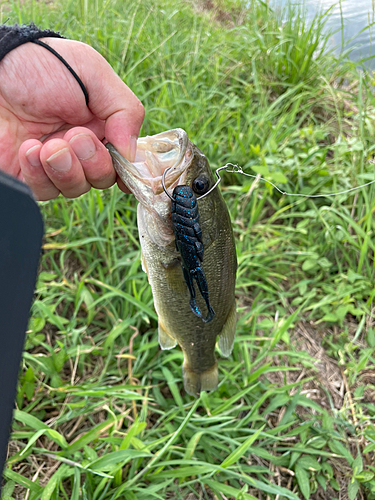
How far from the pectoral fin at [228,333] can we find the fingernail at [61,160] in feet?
3.08

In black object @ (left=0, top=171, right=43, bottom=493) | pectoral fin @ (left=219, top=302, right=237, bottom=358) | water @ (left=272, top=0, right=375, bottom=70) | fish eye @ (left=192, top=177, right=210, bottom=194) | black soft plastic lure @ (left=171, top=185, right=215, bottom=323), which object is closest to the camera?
black object @ (left=0, top=171, right=43, bottom=493)

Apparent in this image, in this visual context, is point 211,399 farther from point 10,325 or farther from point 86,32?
point 86,32

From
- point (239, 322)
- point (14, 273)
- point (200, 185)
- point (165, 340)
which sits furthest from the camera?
point (239, 322)

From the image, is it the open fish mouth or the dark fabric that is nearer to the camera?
the open fish mouth

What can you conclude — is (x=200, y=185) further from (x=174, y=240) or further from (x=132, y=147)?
(x=132, y=147)

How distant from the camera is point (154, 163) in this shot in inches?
59.6

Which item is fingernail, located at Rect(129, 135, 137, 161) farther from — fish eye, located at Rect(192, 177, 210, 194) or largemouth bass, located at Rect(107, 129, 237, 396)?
fish eye, located at Rect(192, 177, 210, 194)

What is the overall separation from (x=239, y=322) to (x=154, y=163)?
1.38 metres

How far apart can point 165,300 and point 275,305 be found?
1432 millimetres

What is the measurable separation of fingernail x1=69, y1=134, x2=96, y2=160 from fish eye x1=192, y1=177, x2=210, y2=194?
1.45ft

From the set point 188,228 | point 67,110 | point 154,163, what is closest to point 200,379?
point 188,228

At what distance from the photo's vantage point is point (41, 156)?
145 centimetres

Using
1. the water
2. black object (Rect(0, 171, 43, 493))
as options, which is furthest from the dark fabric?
the water

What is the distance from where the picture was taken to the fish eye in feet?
4.70
